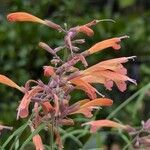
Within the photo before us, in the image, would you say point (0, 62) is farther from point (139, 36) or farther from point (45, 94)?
point (45, 94)

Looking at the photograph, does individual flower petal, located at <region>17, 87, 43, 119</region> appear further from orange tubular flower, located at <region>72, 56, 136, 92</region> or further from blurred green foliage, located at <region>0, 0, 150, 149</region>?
blurred green foliage, located at <region>0, 0, 150, 149</region>

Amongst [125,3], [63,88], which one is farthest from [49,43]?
[63,88]

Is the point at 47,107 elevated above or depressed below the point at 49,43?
above

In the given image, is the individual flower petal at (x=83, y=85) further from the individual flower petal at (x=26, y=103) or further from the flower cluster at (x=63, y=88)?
the individual flower petal at (x=26, y=103)

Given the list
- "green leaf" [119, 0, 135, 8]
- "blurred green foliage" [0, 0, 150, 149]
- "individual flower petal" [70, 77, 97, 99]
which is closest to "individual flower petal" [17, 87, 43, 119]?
"individual flower petal" [70, 77, 97, 99]

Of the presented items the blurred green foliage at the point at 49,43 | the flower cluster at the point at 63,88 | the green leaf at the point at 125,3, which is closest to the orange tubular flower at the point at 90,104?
the flower cluster at the point at 63,88

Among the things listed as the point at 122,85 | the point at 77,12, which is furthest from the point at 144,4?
the point at 122,85

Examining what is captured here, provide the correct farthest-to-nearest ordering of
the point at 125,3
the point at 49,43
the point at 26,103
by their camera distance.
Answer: the point at 125,3 → the point at 49,43 → the point at 26,103

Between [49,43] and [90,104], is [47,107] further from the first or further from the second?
[49,43]
